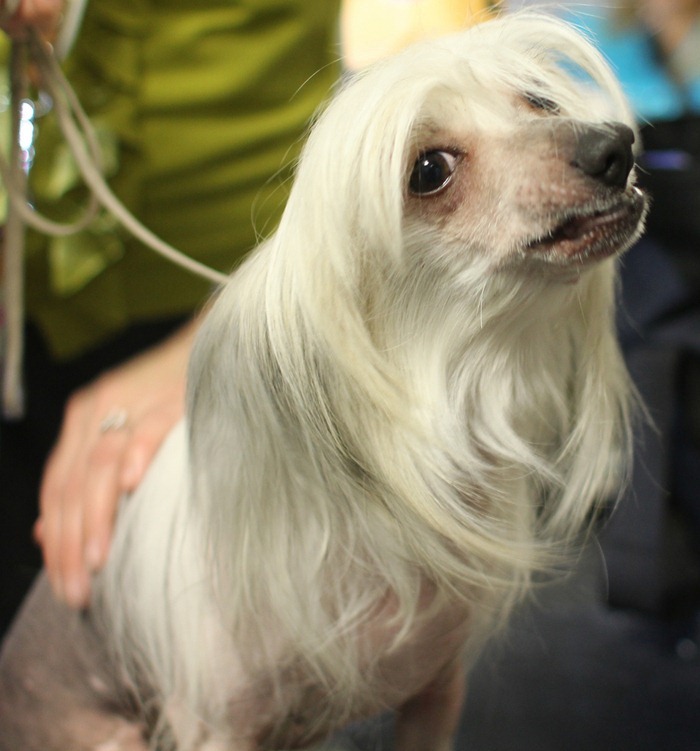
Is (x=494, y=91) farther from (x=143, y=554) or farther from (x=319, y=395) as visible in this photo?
(x=143, y=554)

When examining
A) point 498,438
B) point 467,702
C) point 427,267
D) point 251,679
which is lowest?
point 467,702

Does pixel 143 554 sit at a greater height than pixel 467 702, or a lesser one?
greater

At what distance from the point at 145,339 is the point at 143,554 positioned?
32cm

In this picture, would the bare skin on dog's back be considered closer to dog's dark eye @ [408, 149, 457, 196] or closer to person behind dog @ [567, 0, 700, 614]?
dog's dark eye @ [408, 149, 457, 196]

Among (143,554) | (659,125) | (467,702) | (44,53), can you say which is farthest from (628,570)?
(44,53)

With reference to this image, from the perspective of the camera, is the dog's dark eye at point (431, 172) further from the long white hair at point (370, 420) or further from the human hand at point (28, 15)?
the human hand at point (28, 15)

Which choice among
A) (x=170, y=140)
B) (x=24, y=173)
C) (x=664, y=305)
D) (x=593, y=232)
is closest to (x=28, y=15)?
(x=24, y=173)

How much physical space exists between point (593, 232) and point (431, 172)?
0.10 meters

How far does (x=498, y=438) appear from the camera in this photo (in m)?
0.52

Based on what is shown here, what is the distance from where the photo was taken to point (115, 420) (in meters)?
0.69

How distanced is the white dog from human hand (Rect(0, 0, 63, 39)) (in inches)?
7.8

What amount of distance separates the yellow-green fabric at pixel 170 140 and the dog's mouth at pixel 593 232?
30 centimetres

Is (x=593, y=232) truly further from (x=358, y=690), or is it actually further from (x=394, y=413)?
(x=358, y=690)

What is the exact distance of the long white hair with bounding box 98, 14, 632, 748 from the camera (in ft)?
1.44
